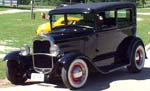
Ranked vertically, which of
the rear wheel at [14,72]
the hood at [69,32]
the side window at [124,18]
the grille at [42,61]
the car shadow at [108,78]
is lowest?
the car shadow at [108,78]

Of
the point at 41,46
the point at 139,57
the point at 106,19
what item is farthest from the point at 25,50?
the point at 139,57

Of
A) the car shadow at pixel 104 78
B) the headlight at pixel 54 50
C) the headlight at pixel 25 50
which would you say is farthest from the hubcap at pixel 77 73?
the headlight at pixel 25 50

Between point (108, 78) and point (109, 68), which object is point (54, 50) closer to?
point (109, 68)

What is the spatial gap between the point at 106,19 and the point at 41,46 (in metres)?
2.00

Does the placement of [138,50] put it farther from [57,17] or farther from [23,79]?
[23,79]

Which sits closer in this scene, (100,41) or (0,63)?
(100,41)

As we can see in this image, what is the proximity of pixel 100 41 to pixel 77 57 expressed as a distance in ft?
4.33

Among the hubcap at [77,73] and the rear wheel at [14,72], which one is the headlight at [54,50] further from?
the rear wheel at [14,72]

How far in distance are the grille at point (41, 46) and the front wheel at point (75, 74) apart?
2.22ft

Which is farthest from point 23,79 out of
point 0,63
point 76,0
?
point 76,0

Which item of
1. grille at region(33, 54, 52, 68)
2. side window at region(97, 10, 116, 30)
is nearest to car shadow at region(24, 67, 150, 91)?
grille at region(33, 54, 52, 68)

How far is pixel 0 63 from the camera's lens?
43.4ft

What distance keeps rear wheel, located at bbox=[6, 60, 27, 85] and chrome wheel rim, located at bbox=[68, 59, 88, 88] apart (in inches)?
54.6

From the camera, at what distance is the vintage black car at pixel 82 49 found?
33.2 ft
